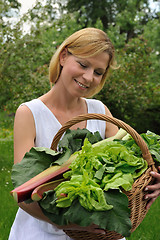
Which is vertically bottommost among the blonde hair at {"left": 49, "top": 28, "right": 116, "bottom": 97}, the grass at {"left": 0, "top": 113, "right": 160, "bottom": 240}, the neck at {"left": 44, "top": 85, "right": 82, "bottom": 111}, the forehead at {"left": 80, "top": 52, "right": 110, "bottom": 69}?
the grass at {"left": 0, "top": 113, "right": 160, "bottom": 240}

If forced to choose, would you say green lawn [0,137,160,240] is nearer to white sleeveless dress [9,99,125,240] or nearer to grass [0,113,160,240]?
grass [0,113,160,240]

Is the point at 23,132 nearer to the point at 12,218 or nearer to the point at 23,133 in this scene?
the point at 23,133

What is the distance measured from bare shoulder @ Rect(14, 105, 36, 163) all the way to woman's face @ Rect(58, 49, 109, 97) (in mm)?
354

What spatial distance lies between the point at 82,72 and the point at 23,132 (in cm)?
58

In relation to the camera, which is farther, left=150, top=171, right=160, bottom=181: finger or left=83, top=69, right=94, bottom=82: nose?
left=83, top=69, right=94, bottom=82: nose

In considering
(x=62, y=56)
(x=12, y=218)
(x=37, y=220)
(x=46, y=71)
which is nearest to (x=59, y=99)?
(x=62, y=56)

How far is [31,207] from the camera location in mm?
1682

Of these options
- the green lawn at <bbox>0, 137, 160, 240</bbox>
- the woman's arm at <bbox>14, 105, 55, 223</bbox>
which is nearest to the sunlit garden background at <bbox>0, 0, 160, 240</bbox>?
the green lawn at <bbox>0, 137, 160, 240</bbox>


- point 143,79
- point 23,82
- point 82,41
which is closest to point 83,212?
point 82,41

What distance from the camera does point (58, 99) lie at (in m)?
2.44

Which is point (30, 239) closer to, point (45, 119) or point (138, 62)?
point (45, 119)

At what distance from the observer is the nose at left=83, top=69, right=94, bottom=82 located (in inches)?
85.2

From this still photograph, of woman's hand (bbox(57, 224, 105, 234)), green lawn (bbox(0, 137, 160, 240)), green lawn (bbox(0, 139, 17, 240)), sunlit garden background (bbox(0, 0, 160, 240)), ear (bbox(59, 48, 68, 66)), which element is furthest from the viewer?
sunlit garden background (bbox(0, 0, 160, 240))

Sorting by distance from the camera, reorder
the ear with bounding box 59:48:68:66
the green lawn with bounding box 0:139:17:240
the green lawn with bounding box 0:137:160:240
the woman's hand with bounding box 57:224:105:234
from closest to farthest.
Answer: the woman's hand with bounding box 57:224:105:234
the ear with bounding box 59:48:68:66
the green lawn with bounding box 0:137:160:240
the green lawn with bounding box 0:139:17:240
